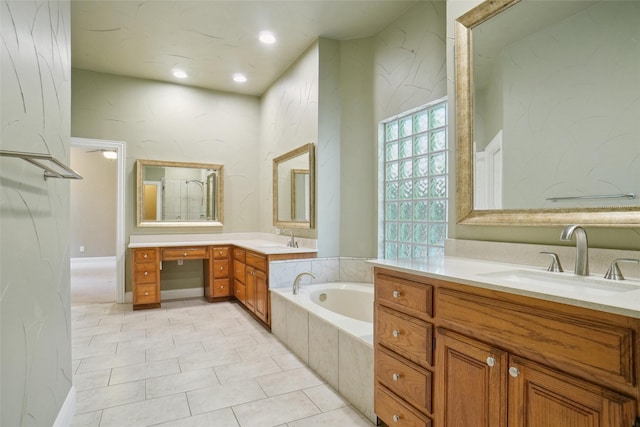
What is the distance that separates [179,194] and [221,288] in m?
1.45

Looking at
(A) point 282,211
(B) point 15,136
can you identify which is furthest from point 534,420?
(A) point 282,211

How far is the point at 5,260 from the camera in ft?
3.90

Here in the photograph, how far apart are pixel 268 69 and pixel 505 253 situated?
11.9ft

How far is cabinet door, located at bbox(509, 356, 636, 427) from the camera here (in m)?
0.93

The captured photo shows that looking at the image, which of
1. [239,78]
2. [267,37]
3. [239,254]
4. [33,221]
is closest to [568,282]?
[33,221]

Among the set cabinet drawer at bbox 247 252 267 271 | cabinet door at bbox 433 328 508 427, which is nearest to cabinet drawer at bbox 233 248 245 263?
cabinet drawer at bbox 247 252 267 271

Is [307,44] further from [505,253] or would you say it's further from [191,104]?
[505,253]

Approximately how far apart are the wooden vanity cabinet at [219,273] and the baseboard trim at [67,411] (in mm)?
2427

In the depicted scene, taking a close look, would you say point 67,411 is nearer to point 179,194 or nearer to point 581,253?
point 581,253

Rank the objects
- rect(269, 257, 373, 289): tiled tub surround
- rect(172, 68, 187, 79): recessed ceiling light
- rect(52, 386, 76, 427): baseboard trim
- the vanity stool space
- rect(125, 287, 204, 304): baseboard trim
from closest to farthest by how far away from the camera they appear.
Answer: rect(52, 386, 76, 427): baseboard trim, rect(269, 257, 373, 289): tiled tub surround, the vanity stool space, rect(172, 68, 187, 79): recessed ceiling light, rect(125, 287, 204, 304): baseboard trim

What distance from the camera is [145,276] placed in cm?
420

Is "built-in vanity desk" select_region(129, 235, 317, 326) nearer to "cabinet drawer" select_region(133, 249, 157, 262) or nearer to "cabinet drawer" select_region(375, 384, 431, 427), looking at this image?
"cabinet drawer" select_region(133, 249, 157, 262)

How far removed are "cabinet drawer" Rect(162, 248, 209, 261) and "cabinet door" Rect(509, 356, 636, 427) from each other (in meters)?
3.91

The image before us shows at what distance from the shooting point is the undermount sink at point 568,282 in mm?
1213
